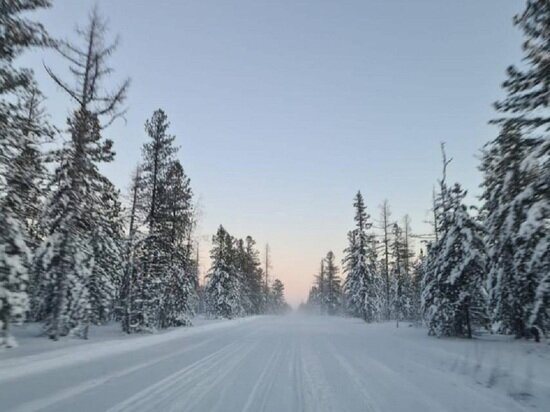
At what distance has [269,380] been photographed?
32.6 feet

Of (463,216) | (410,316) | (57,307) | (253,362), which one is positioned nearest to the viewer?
(253,362)

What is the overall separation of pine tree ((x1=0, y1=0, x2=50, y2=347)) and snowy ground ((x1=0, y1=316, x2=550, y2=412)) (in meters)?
1.39

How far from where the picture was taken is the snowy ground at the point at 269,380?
7582 mm

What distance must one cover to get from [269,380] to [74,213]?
12.1 m

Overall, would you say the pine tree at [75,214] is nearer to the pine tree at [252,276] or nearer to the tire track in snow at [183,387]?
the tire track in snow at [183,387]

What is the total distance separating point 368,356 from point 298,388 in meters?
6.70

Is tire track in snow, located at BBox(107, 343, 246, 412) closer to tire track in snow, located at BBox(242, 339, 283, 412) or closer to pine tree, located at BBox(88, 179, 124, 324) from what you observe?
tire track in snow, located at BBox(242, 339, 283, 412)

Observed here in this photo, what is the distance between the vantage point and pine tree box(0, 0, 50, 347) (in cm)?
1229

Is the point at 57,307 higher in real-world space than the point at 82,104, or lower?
lower

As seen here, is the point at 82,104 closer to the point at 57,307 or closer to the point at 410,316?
the point at 57,307

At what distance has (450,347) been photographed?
17.8 m

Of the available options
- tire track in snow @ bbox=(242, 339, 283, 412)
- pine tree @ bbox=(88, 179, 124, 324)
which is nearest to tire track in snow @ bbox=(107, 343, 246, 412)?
tire track in snow @ bbox=(242, 339, 283, 412)

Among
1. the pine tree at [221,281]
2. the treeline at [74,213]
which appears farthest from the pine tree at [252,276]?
the treeline at [74,213]

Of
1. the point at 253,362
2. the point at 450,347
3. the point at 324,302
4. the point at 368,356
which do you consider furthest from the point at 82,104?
the point at 324,302
